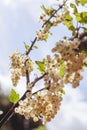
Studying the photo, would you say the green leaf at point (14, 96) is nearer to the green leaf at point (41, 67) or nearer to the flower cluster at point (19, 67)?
the flower cluster at point (19, 67)

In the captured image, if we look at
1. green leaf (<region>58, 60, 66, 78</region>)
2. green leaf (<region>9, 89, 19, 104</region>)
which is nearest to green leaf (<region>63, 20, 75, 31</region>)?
green leaf (<region>58, 60, 66, 78</region>)

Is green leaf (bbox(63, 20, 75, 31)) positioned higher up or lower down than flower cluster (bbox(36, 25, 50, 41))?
lower down

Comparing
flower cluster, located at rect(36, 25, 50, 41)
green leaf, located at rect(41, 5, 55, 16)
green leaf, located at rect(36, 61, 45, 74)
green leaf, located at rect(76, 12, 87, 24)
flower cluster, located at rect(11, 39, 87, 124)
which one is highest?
green leaf, located at rect(41, 5, 55, 16)

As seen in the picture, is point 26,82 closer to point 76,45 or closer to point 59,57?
point 59,57

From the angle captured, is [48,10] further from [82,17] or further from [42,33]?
[82,17]

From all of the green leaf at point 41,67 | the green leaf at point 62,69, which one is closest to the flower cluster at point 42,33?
the green leaf at point 41,67

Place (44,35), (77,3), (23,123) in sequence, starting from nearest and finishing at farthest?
1. (77,3)
2. (44,35)
3. (23,123)

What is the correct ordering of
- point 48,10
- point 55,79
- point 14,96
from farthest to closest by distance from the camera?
1. point 48,10
2. point 14,96
3. point 55,79

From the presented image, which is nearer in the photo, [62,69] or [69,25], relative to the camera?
[62,69]

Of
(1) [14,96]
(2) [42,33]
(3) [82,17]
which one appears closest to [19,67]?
(1) [14,96]

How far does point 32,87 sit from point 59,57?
1.40 ft

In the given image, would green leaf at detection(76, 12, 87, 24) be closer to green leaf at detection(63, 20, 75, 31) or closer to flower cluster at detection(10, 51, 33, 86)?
green leaf at detection(63, 20, 75, 31)

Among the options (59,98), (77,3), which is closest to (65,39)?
(59,98)

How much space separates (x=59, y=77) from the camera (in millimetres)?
2738
